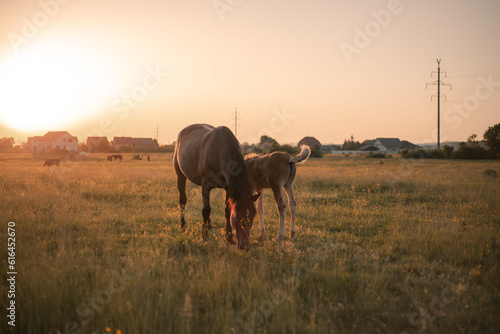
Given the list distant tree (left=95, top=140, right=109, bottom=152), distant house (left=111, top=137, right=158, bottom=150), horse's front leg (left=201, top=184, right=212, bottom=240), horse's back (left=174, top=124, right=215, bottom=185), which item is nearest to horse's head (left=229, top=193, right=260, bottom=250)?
horse's front leg (left=201, top=184, right=212, bottom=240)

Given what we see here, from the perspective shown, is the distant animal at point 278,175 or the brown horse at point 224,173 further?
the distant animal at point 278,175

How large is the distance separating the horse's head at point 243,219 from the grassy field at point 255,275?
1.15 ft

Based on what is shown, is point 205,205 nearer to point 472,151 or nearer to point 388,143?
point 472,151

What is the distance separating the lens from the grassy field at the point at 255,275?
3244 millimetres

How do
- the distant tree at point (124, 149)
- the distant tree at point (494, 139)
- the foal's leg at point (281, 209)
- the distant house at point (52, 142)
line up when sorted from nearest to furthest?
the foal's leg at point (281, 209)
the distant tree at point (494, 139)
the distant house at point (52, 142)
the distant tree at point (124, 149)

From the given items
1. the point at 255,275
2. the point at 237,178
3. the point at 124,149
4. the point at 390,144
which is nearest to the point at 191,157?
the point at 237,178

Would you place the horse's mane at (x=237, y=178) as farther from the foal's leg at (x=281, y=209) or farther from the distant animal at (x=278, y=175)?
the foal's leg at (x=281, y=209)

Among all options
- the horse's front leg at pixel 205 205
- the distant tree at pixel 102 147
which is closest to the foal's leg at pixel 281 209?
the horse's front leg at pixel 205 205

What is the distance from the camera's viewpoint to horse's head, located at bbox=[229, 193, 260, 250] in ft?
16.8

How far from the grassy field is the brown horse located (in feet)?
1.82

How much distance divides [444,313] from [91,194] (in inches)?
474

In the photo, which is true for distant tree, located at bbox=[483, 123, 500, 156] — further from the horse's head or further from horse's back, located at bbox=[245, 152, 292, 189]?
the horse's head

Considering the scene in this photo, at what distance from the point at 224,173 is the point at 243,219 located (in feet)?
3.96

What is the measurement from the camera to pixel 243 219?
16.8 ft
